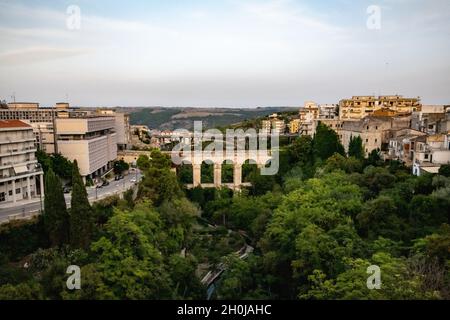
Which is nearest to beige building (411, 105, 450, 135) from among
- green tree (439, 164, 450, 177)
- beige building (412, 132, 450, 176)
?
beige building (412, 132, 450, 176)

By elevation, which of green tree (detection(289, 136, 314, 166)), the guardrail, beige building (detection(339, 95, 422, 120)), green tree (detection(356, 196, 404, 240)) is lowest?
the guardrail

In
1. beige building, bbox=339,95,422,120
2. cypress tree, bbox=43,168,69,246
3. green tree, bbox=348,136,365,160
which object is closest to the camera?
cypress tree, bbox=43,168,69,246

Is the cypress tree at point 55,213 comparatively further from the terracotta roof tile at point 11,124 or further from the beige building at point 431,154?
the beige building at point 431,154

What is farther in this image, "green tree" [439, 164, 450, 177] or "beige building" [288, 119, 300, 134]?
"beige building" [288, 119, 300, 134]

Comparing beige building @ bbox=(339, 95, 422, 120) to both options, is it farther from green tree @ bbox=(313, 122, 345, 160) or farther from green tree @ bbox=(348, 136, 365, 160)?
green tree @ bbox=(348, 136, 365, 160)

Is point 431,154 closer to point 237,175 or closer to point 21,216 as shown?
point 237,175

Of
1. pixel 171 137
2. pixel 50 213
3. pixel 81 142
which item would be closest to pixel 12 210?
pixel 50 213

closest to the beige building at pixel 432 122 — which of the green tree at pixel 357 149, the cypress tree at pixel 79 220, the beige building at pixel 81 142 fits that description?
the green tree at pixel 357 149

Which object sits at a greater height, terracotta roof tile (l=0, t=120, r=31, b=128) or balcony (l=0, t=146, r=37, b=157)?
terracotta roof tile (l=0, t=120, r=31, b=128)
